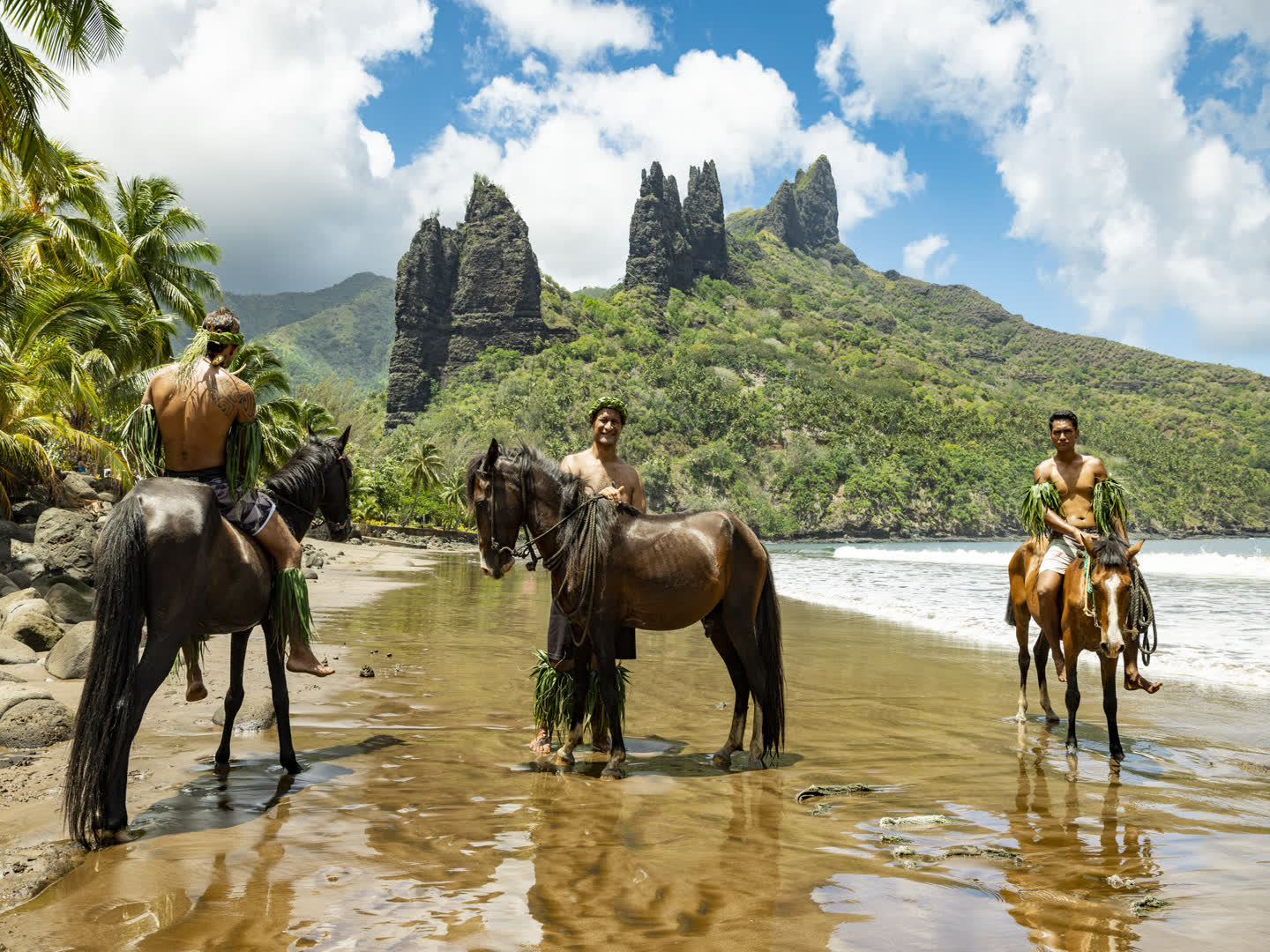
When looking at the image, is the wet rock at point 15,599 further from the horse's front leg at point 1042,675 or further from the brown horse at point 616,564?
the horse's front leg at point 1042,675

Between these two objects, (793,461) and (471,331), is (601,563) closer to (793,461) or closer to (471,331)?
(793,461)

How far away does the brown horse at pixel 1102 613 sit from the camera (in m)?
5.70

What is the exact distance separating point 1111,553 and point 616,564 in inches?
142

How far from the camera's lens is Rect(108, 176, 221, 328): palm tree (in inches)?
1072

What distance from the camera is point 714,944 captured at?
289cm

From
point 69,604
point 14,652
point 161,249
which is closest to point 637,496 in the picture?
point 14,652

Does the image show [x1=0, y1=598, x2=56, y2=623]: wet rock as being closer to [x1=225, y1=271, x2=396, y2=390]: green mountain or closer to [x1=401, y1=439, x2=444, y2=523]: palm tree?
[x1=401, y1=439, x2=444, y2=523]: palm tree

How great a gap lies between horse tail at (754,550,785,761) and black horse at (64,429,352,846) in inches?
137

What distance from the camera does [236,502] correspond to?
15.8 feet

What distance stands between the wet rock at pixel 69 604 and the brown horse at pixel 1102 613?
1036cm

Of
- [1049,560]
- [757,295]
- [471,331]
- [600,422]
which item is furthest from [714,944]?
[757,295]

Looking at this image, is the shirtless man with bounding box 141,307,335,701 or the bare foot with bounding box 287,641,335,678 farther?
the bare foot with bounding box 287,641,335,678

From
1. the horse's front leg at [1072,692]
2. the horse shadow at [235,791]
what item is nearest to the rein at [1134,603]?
the horse's front leg at [1072,692]

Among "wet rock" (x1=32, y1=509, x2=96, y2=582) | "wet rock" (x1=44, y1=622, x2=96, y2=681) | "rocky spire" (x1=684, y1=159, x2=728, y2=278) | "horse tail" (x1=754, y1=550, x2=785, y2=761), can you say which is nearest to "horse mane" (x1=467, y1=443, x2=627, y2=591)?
"horse tail" (x1=754, y1=550, x2=785, y2=761)
